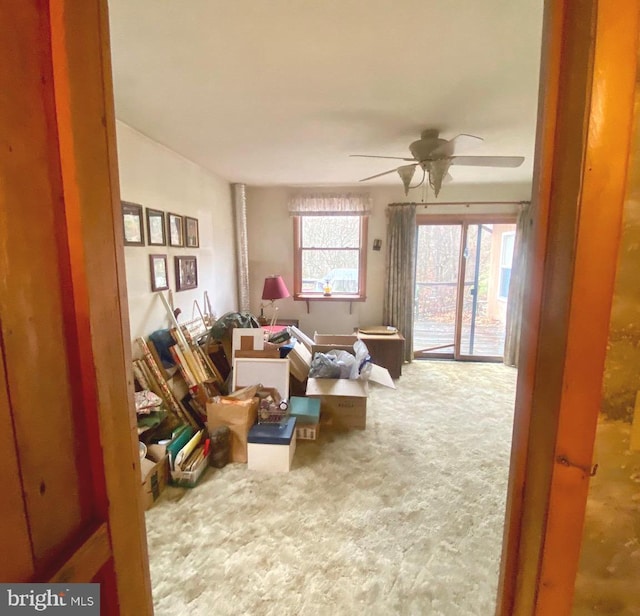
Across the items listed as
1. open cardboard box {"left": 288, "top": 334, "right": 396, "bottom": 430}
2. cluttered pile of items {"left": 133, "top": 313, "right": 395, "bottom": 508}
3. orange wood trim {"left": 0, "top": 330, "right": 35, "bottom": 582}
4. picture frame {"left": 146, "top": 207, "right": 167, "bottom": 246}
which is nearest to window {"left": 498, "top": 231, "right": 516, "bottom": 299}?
cluttered pile of items {"left": 133, "top": 313, "right": 395, "bottom": 508}

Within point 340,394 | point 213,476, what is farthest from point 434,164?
point 213,476

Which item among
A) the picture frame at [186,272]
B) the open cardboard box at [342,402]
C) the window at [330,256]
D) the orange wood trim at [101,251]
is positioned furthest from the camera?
the window at [330,256]

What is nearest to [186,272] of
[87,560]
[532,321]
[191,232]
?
[191,232]

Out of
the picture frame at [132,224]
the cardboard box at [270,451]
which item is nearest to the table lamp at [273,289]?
the picture frame at [132,224]

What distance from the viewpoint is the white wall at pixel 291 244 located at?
4.72 meters

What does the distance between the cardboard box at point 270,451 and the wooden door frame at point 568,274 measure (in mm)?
1878

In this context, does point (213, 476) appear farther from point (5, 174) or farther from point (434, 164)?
point (434, 164)

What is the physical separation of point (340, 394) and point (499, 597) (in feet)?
7.32

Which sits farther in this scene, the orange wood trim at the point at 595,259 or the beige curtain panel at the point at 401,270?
the beige curtain panel at the point at 401,270

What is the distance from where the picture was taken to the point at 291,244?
16.5ft

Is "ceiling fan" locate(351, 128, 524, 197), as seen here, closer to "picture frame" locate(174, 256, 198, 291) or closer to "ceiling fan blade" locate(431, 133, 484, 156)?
"ceiling fan blade" locate(431, 133, 484, 156)

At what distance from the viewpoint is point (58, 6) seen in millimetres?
593

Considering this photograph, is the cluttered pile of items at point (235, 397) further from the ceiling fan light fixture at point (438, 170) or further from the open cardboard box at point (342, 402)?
the ceiling fan light fixture at point (438, 170)

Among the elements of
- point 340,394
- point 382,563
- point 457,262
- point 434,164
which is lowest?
point 382,563
